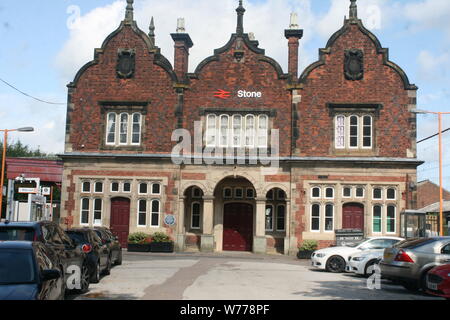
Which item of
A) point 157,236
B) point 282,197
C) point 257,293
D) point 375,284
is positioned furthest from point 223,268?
point 282,197

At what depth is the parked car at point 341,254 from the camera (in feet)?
68.0

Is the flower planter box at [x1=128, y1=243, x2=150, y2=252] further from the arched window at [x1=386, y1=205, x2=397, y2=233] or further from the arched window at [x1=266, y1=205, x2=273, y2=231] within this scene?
the arched window at [x1=386, y1=205, x2=397, y2=233]

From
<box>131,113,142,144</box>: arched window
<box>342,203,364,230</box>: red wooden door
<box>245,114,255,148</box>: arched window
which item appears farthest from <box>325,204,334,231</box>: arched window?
<box>131,113,142,144</box>: arched window

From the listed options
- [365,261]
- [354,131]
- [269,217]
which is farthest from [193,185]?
[365,261]

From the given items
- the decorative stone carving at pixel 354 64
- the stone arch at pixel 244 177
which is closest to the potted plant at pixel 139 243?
the stone arch at pixel 244 177

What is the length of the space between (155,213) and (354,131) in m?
11.6

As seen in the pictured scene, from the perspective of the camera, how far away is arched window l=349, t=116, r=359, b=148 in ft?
102

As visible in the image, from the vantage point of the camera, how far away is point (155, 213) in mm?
31469

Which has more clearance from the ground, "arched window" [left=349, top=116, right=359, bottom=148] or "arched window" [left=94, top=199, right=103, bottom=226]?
"arched window" [left=349, top=116, right=359, bottom=148]

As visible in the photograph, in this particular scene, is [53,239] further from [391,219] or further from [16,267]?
[391,219]

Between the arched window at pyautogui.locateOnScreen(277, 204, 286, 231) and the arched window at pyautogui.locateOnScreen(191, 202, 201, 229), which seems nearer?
the arched window at pyautogui.locateOnScreen(277, 204, 286, 231)

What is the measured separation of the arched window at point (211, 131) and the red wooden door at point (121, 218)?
552 centimetres

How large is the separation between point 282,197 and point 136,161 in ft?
27.2
